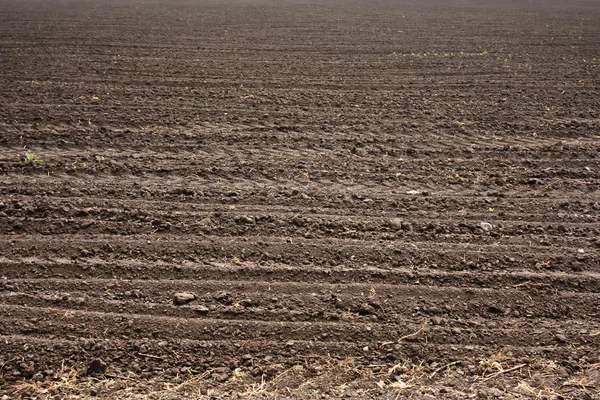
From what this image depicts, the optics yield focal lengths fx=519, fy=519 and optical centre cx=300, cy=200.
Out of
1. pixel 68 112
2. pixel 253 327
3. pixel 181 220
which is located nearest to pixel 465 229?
pixel 253 327

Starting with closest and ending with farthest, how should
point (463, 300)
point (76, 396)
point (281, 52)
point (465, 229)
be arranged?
point (76, 396), point (463, 300), point (465, 229), point (281, 52)

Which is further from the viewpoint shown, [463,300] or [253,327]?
[463,300]

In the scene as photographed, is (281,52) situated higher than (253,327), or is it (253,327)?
(281,52)

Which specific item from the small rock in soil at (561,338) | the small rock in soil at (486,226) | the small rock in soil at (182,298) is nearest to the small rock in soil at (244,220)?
the small rock in soil at (182,298)

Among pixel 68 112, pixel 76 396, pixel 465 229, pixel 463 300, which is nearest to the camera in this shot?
pixel 76 396

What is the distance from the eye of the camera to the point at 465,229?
4961mm

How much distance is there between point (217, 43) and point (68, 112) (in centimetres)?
645

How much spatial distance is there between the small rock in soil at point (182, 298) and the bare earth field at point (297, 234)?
2.1 inches

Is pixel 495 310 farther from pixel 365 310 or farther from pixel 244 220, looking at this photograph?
pixel 244 220

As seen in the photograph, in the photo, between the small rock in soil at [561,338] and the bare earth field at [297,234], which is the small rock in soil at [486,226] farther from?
the small rock in soil at [561,338]

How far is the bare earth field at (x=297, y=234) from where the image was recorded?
3467mm

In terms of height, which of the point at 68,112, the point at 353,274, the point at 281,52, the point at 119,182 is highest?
the point at 281,52

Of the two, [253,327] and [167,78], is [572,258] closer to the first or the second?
[253,327]

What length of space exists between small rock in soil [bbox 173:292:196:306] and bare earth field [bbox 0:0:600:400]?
0.17 feet
